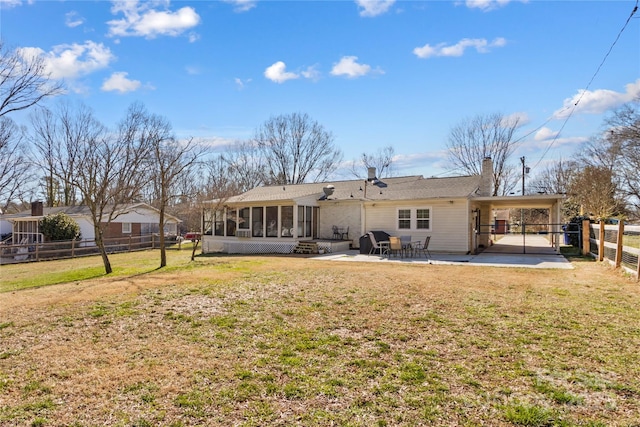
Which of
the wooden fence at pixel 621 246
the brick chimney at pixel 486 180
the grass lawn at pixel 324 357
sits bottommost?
the grass lawn at pixel 324 357

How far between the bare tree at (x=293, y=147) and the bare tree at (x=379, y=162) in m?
4.64

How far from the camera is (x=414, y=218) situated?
58.7 feet

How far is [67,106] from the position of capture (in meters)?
15.2

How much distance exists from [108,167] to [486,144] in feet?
109

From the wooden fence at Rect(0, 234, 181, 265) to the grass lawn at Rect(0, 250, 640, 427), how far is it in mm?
14880

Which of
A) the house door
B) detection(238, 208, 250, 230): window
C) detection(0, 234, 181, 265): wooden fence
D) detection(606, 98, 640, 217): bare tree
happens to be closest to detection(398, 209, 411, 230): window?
the house door

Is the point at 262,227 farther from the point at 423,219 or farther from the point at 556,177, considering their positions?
the point at 556,177

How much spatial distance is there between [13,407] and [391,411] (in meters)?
3.27

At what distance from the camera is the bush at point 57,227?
23422mm

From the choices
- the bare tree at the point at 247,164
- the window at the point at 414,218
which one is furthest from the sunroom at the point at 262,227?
the bare tree at the point at 247,164

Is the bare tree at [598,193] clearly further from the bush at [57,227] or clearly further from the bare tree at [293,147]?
the bush at [57,227]

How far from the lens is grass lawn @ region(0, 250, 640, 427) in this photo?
3.26 m

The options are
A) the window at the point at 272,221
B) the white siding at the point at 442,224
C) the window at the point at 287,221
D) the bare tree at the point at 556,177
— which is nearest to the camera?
the white siding at the point at 442,224

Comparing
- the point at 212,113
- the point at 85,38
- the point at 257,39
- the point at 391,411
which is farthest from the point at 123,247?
the point at 391,411
